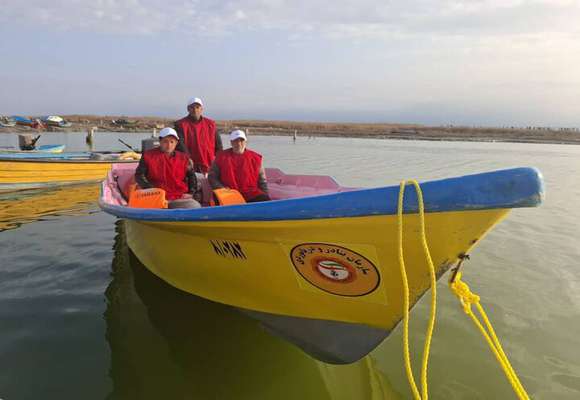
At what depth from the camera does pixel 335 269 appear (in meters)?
2.71

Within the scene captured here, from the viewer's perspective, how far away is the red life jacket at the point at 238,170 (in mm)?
4926

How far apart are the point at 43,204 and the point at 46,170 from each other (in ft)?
8.76

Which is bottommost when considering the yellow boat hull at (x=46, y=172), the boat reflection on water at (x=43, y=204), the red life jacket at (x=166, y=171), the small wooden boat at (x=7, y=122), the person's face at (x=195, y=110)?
the boat reflection on water at (x=43, y=204)

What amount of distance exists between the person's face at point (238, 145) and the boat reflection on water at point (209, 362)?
1.93 meters

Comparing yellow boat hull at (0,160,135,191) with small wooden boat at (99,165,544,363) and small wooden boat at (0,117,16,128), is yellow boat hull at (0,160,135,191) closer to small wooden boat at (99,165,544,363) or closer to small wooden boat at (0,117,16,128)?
small wooden boat at (99,165,544,363)

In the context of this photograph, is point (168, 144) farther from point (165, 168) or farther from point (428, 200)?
point (428, 200)

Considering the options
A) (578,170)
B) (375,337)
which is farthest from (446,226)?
(578,170)

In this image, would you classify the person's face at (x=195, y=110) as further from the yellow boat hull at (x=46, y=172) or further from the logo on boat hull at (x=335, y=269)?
the yellow boat hull at (x=46, y=172)

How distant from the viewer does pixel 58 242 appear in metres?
6.72

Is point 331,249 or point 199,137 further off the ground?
point 199,137

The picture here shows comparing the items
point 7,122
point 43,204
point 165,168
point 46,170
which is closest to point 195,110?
point 165,168

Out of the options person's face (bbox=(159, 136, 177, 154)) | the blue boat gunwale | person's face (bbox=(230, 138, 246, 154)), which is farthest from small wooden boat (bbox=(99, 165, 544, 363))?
person's face (bbox=(230, 138, 246, 154))

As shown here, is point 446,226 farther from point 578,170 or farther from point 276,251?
point 578,170

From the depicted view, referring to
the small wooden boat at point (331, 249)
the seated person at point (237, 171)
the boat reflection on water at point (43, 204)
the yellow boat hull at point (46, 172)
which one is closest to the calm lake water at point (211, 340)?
the small wooden boat at point (331, 249)
